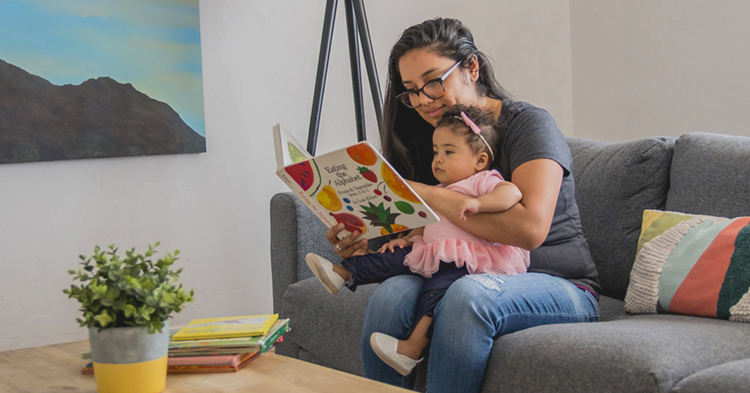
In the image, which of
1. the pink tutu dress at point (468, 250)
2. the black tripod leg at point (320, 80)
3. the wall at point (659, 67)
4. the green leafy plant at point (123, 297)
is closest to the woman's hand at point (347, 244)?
the pink tutu dress at point (468, 250)

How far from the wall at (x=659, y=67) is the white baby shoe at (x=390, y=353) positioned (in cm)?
198

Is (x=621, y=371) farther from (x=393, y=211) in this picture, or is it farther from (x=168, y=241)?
(x=168, y=241)

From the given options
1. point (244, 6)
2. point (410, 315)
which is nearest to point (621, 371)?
point (410, 315)

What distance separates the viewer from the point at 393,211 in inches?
47.5

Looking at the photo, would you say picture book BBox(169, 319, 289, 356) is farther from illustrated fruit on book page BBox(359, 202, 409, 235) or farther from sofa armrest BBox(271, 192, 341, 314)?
sofa armrest BBox(271, 192, 341, 314)

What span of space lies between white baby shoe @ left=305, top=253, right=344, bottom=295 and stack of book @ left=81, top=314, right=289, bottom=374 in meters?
0.23

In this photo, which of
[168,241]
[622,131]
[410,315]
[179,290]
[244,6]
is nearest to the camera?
[179,290]

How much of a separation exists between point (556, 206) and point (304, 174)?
59 cm

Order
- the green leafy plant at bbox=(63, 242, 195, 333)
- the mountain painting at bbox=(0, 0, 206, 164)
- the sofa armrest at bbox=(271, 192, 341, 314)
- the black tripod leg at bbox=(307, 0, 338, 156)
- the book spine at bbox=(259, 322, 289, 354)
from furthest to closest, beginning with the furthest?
1. the black tripod leg at bbox=(307, 0, 338, 156)
2. the mountain painting at bbox=(0, 0, 206, 164)
3. the sofa armrest at bbox=(271, 192, 341, 314)
4. the book spine at bbox=(259, 322, 289, 354)
5. the green leafy plant at bbox=(63, 242, 195, 333)

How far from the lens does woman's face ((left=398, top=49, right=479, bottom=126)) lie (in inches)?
61.1

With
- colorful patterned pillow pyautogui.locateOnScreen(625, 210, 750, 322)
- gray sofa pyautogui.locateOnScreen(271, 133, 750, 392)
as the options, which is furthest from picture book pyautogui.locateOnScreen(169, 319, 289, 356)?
colorful patterned pillow pyautogui.locateOnScreen(625, 210, 750, 322)

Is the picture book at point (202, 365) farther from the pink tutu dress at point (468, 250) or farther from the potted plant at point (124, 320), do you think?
the pink tutu dress at point (468, 250)

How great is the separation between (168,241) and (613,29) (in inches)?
86.5

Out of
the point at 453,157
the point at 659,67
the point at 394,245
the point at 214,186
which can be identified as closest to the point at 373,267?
the point at 394,245
